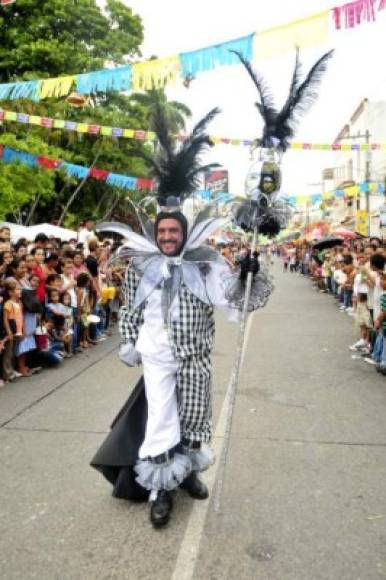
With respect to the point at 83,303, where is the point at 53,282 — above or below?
above

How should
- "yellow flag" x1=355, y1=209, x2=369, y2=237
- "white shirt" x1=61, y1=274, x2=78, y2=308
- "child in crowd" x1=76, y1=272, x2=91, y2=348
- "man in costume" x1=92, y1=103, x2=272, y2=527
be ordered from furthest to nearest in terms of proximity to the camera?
"yellow flag" x1=355, y1=209, x2=369, y2=237 < "child in crowd" x1=76, y1=272, x2=91, y2=348 < "white shirt" x1=61, y1=274, x2=78, y2=308 < "man in costume" x1=92, y1=103, x2=272, y2=527

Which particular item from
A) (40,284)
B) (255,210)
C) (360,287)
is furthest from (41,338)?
(360,287)

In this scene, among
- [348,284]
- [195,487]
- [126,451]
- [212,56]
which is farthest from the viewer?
[348,284]

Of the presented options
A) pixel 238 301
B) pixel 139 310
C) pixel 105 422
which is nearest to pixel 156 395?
pixel 139 310

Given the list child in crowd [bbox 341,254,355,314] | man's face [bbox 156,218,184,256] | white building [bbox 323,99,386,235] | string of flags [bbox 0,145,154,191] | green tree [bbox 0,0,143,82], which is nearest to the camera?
man's face [bbox 156,218,184,256]

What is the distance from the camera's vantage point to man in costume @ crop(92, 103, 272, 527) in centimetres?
353

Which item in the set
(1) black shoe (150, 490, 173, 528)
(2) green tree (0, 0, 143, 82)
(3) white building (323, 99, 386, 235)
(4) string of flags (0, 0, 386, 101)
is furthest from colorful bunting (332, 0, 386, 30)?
(3) white building (323, 99, 386, 235)

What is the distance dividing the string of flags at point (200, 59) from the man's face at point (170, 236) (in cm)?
229

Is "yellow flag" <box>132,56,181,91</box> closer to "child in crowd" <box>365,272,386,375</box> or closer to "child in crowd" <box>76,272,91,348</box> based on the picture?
"child in crowd" <box>76,272,91,348</box>

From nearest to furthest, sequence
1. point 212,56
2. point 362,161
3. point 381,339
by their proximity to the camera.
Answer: point 212,56 → point 381,339 → point 362,161

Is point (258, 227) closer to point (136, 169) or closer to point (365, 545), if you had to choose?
point (365, 545)

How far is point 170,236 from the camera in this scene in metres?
3.68

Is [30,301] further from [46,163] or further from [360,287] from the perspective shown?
[46,163]

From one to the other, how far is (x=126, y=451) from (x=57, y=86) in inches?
261
